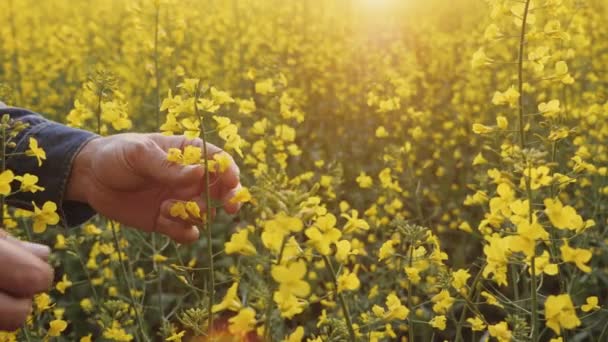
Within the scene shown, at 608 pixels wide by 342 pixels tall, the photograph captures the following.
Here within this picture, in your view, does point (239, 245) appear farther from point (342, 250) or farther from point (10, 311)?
point (10, 311)

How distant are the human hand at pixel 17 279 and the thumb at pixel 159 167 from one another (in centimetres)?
51

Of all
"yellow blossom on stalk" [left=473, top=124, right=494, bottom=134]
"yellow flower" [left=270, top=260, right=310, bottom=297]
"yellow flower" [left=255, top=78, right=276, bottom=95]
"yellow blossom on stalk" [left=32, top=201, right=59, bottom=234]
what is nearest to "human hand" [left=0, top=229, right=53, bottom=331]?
"yellow flower" [left=270, top=260, right=310, bottom=297]

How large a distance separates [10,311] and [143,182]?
0.72 metres

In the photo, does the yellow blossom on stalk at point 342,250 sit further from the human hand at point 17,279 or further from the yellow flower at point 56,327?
the yellow flower at point 56,327

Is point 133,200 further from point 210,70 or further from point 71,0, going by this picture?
point 71,0

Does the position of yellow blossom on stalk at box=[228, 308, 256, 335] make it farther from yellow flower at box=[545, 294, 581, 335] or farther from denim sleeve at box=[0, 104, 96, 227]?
denim sleeve at box=[0, 104, 96, 227]

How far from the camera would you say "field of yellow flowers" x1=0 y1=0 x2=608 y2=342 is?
4.75 feet

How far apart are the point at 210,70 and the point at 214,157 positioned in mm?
4781

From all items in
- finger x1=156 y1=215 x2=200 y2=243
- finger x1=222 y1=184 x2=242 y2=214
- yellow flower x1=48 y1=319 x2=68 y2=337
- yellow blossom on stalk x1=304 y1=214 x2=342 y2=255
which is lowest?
yellow flower x1=48 y1=319 x2=68 y2=337

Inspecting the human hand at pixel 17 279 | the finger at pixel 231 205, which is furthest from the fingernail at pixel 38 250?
the finger at pixel 231 205

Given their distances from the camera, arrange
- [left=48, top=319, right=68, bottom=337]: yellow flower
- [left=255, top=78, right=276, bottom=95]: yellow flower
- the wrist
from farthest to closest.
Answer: [left=255, top=78, right=276, bottom=95]: yellow flower → the wrist → [left=48, top=319, right=68, bottom=337]: yellow flower

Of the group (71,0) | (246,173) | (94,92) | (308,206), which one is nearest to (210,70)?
(246,173)

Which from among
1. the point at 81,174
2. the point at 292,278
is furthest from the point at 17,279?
the point at 81,174

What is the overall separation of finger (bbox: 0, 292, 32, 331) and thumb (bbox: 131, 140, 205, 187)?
532mm
